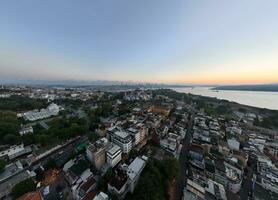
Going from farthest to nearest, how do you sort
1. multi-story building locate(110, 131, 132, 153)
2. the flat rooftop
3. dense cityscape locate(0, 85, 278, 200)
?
the flat rooftop, multi-story building locate(110, 131, 132, 153), dense cityscape locate(0, 85, 278, 200)

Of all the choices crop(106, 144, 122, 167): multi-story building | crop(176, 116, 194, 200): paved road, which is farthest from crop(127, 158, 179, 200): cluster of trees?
crop(106, 144, 122, 167): multi-story building

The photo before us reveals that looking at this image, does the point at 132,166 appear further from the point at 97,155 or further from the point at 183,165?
the point at 183,165

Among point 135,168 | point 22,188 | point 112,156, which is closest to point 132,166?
point 135,168

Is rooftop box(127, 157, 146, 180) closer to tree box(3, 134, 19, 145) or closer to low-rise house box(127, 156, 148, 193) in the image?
low-rise house box(127, 156, 148, 193)

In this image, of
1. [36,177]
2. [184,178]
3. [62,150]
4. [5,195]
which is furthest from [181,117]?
[5,195]

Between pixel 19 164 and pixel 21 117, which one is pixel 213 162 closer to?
pixel 19 164
